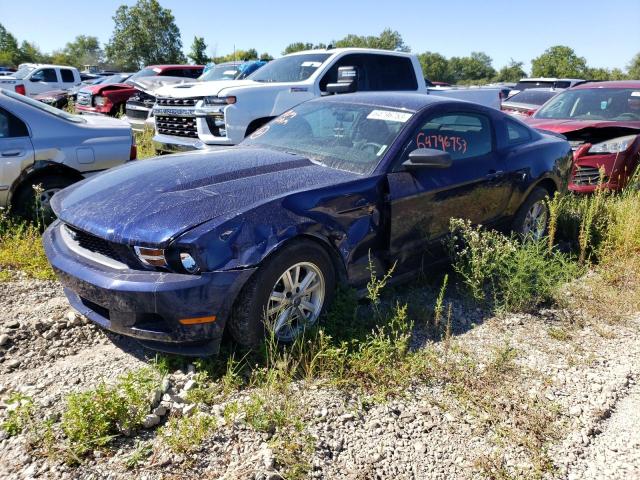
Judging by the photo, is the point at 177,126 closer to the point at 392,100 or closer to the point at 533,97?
the point at 392,100

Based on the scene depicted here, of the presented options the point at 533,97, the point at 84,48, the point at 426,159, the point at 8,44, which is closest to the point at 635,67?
the point at 533,97

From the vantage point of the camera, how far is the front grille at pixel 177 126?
7.54 meters

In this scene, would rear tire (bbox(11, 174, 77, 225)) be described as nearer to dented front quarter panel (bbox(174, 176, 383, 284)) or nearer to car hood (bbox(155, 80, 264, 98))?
car hood (bbox(155, 80, 264, 98))

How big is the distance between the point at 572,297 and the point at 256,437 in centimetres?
320

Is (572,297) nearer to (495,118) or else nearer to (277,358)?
(495,118)

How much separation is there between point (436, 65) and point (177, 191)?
89.0 m

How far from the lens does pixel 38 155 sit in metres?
5.21

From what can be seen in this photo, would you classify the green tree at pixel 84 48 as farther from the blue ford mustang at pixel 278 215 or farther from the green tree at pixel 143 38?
the blue ford mustang at pixel 278 215

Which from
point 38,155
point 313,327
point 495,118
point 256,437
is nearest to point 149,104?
point 38,155

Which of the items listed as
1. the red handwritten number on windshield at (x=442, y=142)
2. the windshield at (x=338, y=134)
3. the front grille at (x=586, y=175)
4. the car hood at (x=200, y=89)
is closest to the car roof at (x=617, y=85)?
the front grille at (x=586, y=175)

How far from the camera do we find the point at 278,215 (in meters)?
3.18

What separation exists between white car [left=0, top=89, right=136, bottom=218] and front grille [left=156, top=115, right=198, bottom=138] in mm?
1862

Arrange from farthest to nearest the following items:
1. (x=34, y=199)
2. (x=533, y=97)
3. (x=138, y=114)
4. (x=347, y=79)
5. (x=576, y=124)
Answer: (x=533, y=97) < (x=138, y=114) < (x=347, y=79) < (x=576, y=124) < (x=34, y=199)

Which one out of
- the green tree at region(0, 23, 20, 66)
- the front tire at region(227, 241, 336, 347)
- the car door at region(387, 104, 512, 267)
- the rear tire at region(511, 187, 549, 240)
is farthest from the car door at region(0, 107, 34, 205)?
the green tree at region(0, 23, 20, 66)
